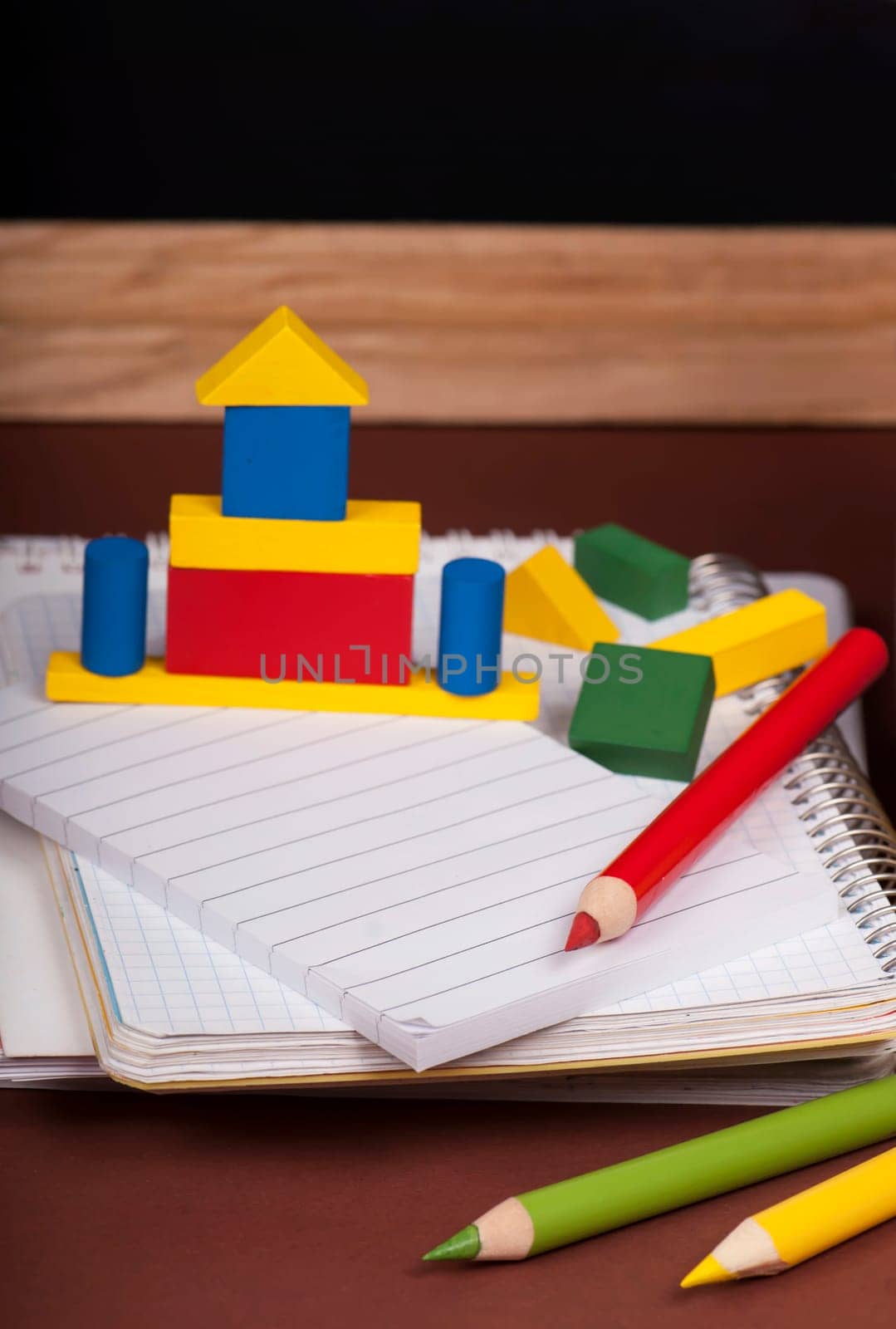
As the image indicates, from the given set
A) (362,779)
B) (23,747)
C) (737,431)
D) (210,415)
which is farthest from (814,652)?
(210,415)

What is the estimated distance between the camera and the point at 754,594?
2.85 feet

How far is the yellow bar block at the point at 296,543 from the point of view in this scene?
0.71m

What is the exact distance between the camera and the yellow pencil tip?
492 millimetres

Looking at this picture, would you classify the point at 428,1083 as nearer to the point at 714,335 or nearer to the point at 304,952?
the point at 304,952

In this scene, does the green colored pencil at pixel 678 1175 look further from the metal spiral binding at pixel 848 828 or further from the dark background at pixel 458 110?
the dark background at pixel 458 110

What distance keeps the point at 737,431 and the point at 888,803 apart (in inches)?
20.6

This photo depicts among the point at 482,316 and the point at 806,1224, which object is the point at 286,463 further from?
the point at 482,316

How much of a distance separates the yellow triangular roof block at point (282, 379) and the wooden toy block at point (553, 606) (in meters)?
0.17

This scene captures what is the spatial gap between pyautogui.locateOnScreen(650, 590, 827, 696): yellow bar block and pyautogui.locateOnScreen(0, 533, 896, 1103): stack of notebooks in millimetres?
72

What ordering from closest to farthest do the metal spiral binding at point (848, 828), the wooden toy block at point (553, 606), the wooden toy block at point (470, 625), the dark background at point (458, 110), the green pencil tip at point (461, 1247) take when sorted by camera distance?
the green pencil tip at point (461, 1247), the metal spiral binding at point (848, 828), the wooden toy block at point (470, 625), the wooden toy block at point (553, 606), the dark background at point (458, 110)

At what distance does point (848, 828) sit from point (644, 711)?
0.31 feet

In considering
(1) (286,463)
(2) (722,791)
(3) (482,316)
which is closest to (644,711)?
(2) (722,791)

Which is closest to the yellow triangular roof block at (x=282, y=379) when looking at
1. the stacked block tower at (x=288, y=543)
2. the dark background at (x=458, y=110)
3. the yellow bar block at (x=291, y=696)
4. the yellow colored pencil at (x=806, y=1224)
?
the stacked block tower at (x=288, y=543)

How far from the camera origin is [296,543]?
715 millimetres
